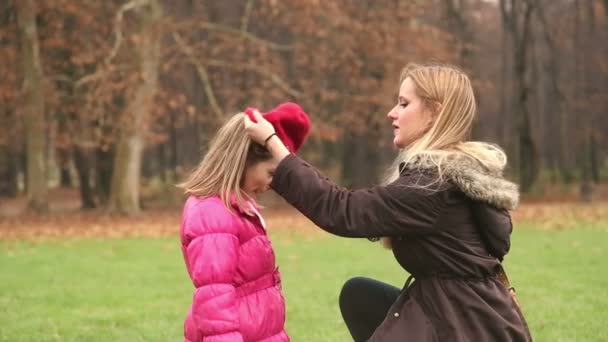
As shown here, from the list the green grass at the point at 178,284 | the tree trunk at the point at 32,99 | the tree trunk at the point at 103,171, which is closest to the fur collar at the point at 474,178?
the green grass at the point at 178,284

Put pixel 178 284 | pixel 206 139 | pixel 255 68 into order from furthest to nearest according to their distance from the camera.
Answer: pixel 255 68 < pixel 206 139 < pixel 178 284

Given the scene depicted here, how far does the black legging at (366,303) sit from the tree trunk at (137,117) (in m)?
15.9

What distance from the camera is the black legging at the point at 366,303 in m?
4.07

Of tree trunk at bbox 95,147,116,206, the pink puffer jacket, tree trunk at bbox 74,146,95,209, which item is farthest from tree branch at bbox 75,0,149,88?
the pink puffer jacket

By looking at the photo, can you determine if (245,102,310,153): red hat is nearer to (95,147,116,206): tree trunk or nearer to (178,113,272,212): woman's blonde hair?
(178,113,272,212): woman's blonde hair

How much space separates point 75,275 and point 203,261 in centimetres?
732

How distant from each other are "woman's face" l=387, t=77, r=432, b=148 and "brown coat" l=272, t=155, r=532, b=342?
0.29 m

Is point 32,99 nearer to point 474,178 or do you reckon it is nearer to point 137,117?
point 137,117

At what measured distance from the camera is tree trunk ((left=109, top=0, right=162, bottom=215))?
20.3 metres

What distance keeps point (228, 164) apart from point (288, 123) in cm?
34

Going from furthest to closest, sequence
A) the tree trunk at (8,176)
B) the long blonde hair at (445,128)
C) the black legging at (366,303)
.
→ the tree trunk at (8,176)
the black legging at (366,303)
the long blonde hair at (445,128)

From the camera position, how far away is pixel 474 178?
334 cm

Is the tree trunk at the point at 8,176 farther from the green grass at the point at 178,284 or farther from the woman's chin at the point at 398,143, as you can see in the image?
the woman's chin at the point at 398,143

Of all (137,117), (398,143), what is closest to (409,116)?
(398,143)
